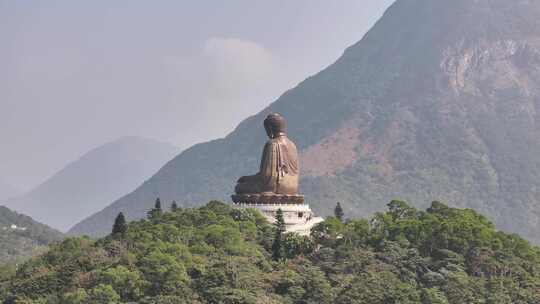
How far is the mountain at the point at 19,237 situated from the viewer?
91.9 meters

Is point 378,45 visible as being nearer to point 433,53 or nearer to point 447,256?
point 433,53

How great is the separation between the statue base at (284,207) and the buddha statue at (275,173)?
1.87 feet

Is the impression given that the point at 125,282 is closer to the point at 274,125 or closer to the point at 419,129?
the point at 274,125

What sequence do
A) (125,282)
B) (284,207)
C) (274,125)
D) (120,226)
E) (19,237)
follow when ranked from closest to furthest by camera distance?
(125,282) → (120,226) → (284,207) → (274,125) → (19,237)

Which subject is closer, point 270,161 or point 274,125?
point 270,161

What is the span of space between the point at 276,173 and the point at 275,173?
0.06 m

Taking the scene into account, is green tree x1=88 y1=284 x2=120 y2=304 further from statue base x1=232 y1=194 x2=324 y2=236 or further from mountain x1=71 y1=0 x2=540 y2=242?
mountain x1=71 y1=0 x2=540 y2=242

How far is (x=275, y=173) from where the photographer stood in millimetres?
56156

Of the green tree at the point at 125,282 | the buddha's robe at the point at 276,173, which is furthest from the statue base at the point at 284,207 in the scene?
the green tree at the point at 125,282

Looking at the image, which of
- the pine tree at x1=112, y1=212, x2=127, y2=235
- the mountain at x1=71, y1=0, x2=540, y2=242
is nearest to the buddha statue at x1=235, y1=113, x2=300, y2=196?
the pine tree at x1=112, y1=212, x2=127, y2=235

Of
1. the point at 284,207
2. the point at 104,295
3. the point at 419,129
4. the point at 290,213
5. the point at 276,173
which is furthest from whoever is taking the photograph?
the point at 419,129

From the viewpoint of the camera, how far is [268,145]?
188 feet

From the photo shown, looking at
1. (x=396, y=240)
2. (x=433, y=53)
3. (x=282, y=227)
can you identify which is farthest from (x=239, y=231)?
(x=433, y=53)

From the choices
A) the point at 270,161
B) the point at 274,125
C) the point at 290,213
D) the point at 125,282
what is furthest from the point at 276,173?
the point at 125,282
